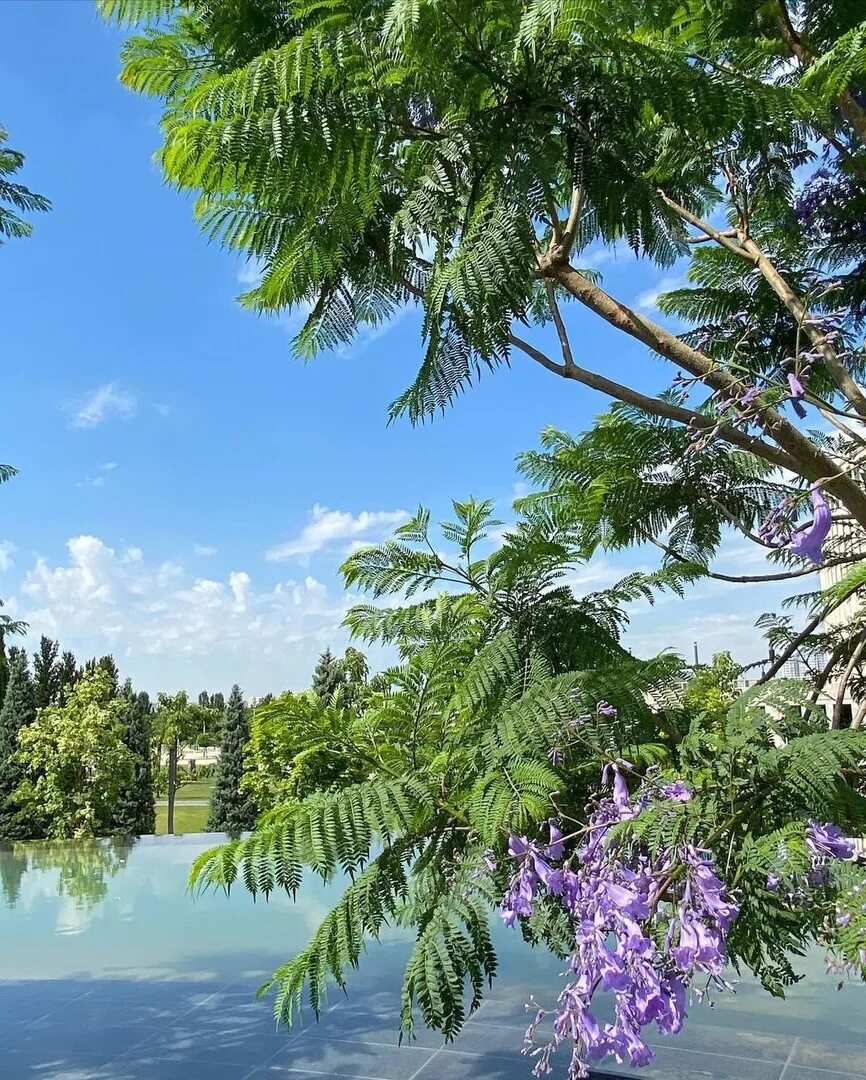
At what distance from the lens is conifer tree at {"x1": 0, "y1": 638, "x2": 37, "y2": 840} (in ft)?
51.6

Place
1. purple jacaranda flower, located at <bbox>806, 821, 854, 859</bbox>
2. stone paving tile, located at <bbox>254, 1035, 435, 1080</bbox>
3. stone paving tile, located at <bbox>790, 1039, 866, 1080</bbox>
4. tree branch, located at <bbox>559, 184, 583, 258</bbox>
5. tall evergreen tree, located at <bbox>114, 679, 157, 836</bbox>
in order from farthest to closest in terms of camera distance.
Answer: tall evergreen tree, located at <bbox>114, 679, 157, 836</bbox>
stone paving tile, located at <bbox>254, 1035, 435, 1080</bbox>
stone paving tile, located at <bbox>790, 1039, 866, 1080</bbox>
tree branch, located at <bbox>559, 184, 583, 258</bbox>
purple jacaranda flower, located at <bbox>806, 821, 854, 859</bbox>

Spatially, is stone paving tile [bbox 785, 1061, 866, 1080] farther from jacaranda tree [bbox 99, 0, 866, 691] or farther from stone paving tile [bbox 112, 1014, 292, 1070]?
jacaranda tree [bbox 99, 0, 866, 691]

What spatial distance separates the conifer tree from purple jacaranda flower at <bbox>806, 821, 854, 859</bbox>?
16.5 metres

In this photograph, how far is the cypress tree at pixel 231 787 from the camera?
16.8m

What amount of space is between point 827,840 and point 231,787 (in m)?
17.2

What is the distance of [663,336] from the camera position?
161cm

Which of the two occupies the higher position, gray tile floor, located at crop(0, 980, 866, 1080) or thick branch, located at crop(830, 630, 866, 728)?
thick branch, located at crop(830, 630, 866, 728)

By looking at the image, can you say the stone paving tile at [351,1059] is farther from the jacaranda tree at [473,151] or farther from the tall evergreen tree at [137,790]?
the tall evergreen tree at [137,790]

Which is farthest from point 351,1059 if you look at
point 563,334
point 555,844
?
point 563,334

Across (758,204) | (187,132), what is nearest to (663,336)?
(187,132)

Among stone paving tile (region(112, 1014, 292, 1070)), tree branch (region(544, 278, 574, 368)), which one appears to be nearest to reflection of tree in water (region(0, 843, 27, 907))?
stone paving tile (region(112, 1014, 292, 1070))

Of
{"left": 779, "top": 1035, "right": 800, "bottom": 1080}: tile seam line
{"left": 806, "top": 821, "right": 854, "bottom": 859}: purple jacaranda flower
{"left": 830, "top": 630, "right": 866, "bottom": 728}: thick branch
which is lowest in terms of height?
{"left": 779, "top": 1035, "right": 800, "bottom": 1080}: tile seam line

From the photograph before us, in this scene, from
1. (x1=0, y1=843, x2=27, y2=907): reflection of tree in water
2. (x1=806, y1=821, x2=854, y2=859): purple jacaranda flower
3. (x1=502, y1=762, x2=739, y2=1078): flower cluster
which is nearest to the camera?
(x1=502, y1=762, x2=739, y2=1078): flower cluster

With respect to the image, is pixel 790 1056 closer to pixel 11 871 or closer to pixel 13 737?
pixel 11 871
